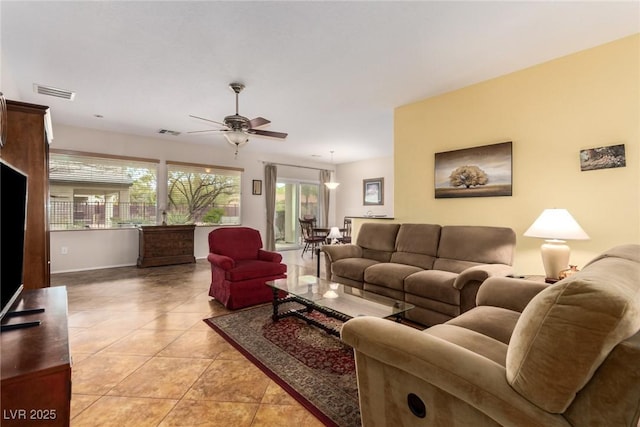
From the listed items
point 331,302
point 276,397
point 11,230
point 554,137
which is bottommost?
point 276,397

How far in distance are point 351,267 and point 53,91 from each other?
432 centimetres

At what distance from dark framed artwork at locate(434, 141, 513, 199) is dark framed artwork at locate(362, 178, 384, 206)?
4077 millimetres

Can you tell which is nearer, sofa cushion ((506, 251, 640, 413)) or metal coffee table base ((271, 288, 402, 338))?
sofa cushion ((506, 251, 640, 413))

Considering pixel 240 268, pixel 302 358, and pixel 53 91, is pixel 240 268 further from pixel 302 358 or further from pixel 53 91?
pixel 53 91

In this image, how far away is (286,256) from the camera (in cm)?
716

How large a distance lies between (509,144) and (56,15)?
429 centimetres

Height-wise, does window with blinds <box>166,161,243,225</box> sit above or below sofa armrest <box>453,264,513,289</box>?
above

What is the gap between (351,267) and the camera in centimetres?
353

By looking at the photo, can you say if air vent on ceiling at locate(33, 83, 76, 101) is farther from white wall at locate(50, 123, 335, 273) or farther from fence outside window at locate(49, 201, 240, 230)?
fence outside window at locate(49, 201, 240, 230)

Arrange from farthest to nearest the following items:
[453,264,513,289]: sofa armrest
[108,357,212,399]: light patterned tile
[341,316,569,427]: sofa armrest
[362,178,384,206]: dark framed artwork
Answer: [362,178,384,206]: dark framed artwork, [453,264,513,289]: sofa armrest, [108,357,212,399]: light patterned tile, [341,316,569,427]: sofa armrest

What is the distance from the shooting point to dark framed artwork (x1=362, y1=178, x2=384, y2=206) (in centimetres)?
791

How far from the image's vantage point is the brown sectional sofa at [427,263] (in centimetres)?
258

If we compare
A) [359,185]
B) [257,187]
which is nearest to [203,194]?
[257,187]

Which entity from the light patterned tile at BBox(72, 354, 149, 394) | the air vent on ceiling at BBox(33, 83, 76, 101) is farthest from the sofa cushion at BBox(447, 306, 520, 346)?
the air vent on ceiling at BBox(33, 83, 76, 101)
